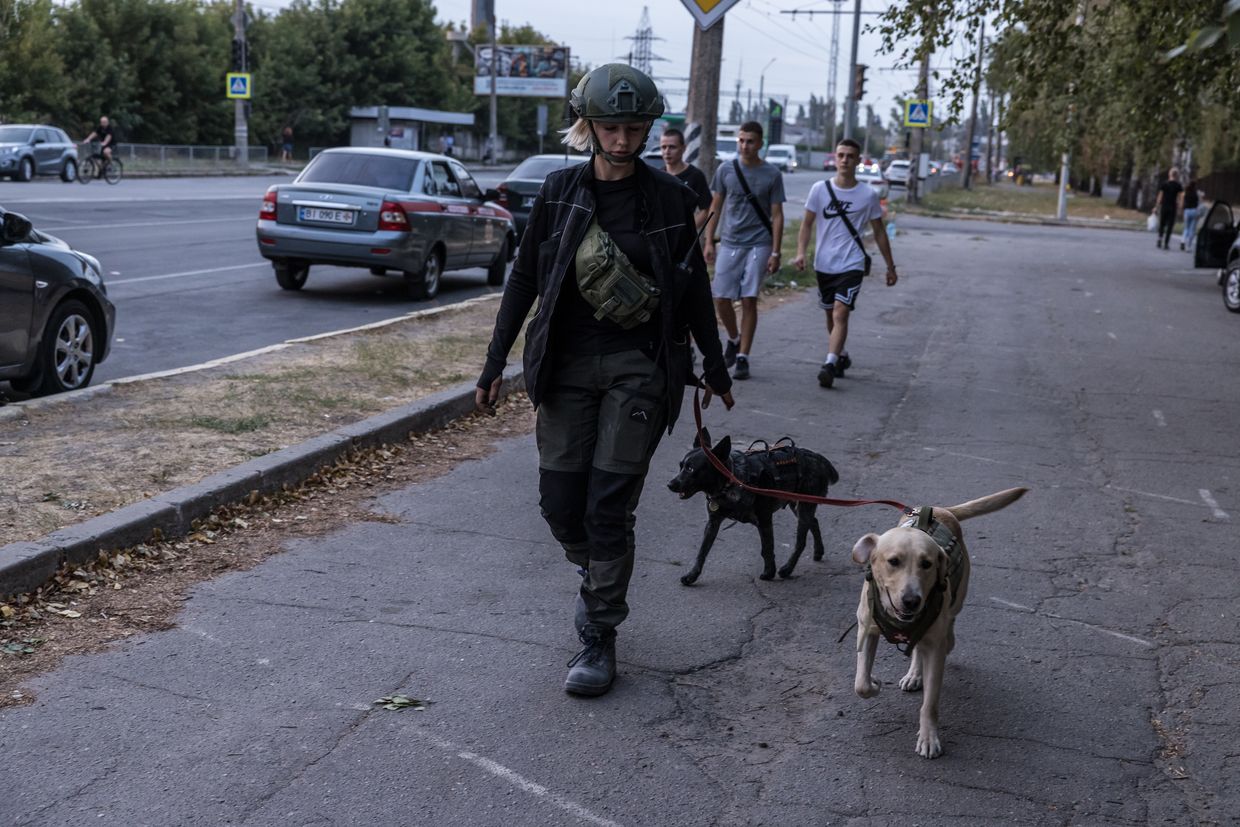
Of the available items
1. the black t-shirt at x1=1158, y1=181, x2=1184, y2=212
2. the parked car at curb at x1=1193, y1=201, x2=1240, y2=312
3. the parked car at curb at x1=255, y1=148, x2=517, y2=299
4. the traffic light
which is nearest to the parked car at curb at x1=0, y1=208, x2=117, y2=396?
the parked car at curb at x1=255, y1=148, x2=517, y2=299

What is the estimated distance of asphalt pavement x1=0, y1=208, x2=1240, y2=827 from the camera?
3650 millimetres

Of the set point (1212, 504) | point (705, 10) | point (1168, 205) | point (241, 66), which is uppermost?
point (241, 66)

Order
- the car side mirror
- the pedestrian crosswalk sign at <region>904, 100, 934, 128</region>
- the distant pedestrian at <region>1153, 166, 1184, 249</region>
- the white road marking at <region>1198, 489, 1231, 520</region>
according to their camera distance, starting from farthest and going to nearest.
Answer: the pedestrian crosswalk sign at <region>904, 100, 934, 128</region>, the distant pedestrian at <region>1153, 166, 1184, 249</region>, the car side mirror, the white road marking at <region>1198, 489, 1231, 520</region>

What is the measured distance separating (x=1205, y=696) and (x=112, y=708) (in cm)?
357

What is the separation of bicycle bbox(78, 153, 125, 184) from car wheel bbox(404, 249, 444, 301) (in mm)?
23166

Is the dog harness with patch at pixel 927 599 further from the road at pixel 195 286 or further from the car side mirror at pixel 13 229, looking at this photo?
the road at pixel 195 286

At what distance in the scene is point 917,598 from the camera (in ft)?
12.4

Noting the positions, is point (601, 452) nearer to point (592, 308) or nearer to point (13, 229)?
point (592, 308)

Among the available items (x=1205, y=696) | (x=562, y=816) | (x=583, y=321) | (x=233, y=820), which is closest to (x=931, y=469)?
(x=1205, y=696)

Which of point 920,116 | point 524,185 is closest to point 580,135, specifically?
point 524,185

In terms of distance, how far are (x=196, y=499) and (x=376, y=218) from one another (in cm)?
863

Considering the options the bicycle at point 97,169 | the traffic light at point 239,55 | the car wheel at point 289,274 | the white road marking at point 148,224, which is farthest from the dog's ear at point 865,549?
the traffic light at point 239,55

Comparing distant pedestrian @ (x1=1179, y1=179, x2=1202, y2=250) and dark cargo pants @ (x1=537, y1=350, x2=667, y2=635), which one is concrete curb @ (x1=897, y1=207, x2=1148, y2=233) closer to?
distant pedestrian @ (x1=1179, y1=179, x2=1202, y2=250)

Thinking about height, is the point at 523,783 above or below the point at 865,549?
below
